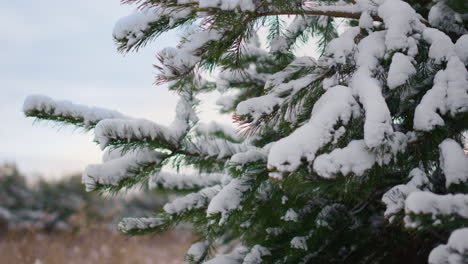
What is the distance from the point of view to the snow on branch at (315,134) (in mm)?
1037

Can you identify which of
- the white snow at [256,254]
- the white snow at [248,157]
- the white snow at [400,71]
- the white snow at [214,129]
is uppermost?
the white snow at [400,71]

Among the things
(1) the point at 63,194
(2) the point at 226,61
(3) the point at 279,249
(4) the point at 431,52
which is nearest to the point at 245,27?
(2) the point at 226,61

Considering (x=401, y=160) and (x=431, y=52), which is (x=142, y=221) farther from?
(x=431, y=52)

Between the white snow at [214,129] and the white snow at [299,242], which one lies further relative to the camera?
the white snow at [214,129]

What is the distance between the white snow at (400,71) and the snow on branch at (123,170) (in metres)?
1.01

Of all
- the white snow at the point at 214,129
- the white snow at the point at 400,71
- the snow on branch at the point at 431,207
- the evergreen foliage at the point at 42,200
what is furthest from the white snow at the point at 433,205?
the evergreen foliage at the point at 42,200

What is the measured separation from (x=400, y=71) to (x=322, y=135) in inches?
13.1

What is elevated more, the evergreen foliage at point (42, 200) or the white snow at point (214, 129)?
the white snow at point (214, 129)

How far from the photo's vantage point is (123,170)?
170 centimetres

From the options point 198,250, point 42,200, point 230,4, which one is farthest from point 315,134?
point 42,200

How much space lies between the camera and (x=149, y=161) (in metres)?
1.74

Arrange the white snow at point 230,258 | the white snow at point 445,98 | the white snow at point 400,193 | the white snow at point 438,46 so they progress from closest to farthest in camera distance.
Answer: the white snow at point 400,193
the white snow at point 445,98
the white snow at point 438,46
the white snow at point 230,258

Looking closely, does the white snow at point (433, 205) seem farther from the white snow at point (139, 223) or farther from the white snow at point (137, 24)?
the white snow at point (139, 223)

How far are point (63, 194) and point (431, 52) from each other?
41.9 ft
